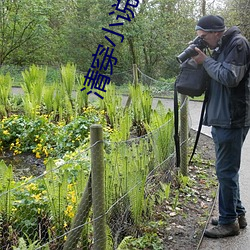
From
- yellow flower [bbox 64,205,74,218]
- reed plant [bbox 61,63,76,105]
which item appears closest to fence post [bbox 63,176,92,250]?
yellow flower [bbox 64,205,74,218]

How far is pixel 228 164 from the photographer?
3033 millimetres

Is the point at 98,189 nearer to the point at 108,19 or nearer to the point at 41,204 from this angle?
the point at 41,204

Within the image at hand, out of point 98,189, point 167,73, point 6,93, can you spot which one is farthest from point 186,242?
point 167,73

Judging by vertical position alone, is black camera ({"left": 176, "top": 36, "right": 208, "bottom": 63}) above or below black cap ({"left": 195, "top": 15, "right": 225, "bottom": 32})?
below

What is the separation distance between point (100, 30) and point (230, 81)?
12.0 meters

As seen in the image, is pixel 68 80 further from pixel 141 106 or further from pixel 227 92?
pixel 227 92

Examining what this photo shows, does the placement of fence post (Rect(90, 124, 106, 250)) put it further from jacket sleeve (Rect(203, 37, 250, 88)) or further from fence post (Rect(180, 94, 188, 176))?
fence post (Rect(180, 94, 188, 176))

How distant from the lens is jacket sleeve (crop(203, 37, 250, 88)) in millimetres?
2746

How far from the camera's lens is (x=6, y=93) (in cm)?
655

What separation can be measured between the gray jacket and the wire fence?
78cm

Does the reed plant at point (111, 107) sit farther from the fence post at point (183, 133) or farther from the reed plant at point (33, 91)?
the fence post at point (183, 133)

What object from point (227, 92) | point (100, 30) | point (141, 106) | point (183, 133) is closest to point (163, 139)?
point (183, 133)

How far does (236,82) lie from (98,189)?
1257 millimetres

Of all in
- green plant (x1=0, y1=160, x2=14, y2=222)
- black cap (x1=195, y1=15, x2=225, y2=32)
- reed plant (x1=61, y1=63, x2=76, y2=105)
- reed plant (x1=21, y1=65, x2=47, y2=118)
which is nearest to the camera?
green plant (x1=0, y1=160, x2=14, y2=222)
